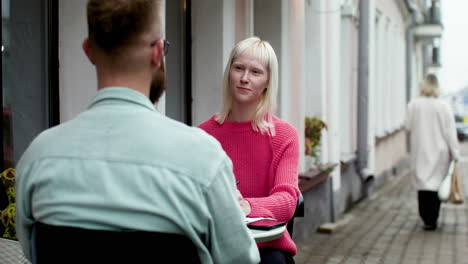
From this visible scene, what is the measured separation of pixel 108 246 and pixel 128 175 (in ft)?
0.54

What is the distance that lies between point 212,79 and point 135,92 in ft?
12.5

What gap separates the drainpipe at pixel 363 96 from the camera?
10.9m

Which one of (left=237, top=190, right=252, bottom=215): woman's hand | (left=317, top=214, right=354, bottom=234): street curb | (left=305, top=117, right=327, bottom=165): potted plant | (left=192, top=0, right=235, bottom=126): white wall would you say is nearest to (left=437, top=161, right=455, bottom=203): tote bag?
(left=317, top=214, right=354, bottom=234): street curb

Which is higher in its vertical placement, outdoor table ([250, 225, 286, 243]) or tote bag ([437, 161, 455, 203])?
outdoor table ([250, 225, 286, 243])

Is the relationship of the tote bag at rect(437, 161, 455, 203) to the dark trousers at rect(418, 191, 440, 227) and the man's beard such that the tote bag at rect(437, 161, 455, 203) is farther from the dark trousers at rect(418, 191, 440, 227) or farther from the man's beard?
the man's beard

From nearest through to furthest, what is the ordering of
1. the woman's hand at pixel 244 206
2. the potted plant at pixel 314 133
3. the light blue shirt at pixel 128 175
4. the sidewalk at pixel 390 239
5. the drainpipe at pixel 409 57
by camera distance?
the light blue shirt at pixel 128 175
the woman's hand at pixel 244 206
the sidewalk at pixel 390 239
the potted plant at pixel 314 133
the drainpipe at pixel 409 57

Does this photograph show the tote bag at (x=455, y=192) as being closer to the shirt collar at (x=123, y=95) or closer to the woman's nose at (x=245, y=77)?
the woman's nose at (x=245, y=77)

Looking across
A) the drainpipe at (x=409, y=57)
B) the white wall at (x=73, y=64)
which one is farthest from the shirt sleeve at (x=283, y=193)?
the drainpipe at (x=409, y=57)

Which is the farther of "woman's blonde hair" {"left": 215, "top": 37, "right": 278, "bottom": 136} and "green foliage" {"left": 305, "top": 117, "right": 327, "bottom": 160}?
"green foliage" {"left": 305, "top": 117, "right": 327, "bottom": 160}

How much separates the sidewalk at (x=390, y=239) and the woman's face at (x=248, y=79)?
355 centimetres

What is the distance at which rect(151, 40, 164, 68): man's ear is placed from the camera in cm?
158

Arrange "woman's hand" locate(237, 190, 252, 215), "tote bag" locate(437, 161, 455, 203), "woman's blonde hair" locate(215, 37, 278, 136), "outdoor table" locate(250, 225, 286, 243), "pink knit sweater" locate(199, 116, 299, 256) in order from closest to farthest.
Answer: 1. "outdoor table" locate(250, 225, 286, 243)
2. "woman's hand" locate(237, 190, 252, 215)
3. "pink knit sweater" locate(199, 116, 299, 256)
4. "woman's blonde hair" locate(215, 37, 278, 136)
5. "tote bag" locate(437, 161, 455, 203)

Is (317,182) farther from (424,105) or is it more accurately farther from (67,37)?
(67,37)

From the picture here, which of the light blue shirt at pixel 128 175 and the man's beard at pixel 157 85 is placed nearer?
the light blue shirt at pixel 128 175
